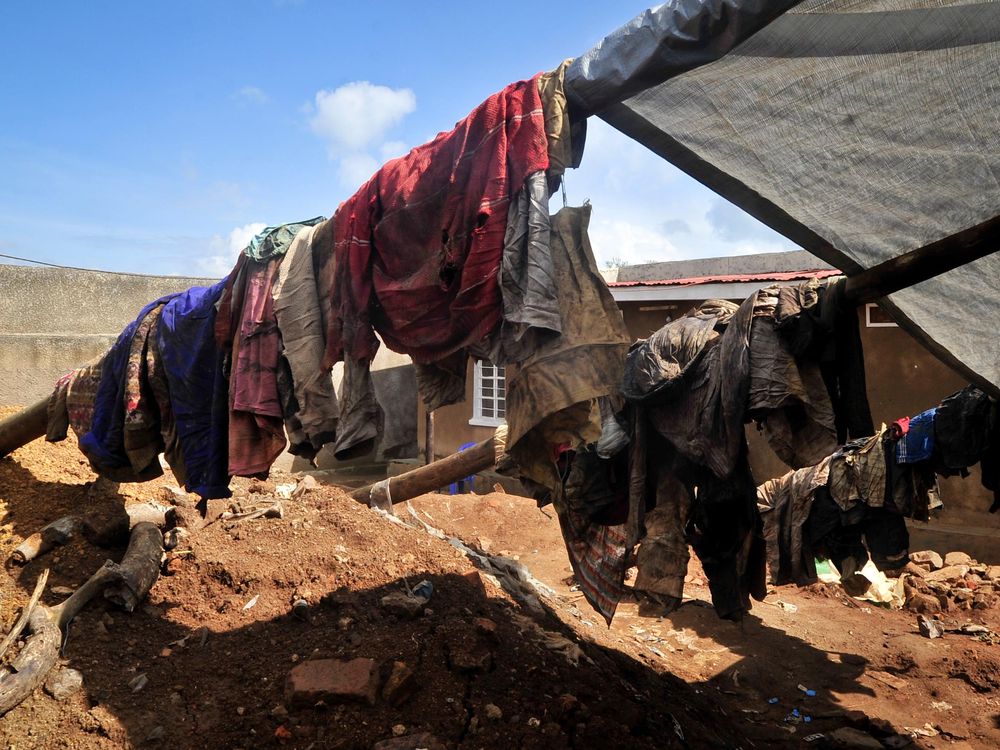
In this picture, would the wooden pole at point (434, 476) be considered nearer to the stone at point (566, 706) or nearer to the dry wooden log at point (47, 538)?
the stone at point (566, 706)

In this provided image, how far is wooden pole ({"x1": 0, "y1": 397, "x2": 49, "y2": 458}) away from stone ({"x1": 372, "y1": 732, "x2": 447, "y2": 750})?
381 centimetres

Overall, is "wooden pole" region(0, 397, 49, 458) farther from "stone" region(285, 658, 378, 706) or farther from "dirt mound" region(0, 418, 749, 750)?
"stone" region(285, 658, 378, 706)

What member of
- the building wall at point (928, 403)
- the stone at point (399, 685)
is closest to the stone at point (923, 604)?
the building wall at point (928, 403)

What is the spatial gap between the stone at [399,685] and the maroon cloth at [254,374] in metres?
1.50

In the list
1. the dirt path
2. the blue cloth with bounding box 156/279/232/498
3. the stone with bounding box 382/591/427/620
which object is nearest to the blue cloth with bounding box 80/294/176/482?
the blue cloth with bounding box 156/279/232/498

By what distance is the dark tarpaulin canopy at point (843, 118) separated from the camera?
2.16 metres

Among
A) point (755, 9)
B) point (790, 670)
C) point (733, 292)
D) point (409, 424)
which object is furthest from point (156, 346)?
point (409, 424)

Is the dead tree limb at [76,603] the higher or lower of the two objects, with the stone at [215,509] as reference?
lower

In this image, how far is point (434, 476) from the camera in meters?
5.87

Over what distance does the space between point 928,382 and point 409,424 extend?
9.46m

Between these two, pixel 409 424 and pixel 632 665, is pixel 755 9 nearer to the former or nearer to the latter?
pixel 632 665

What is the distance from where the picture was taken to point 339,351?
2934 mm

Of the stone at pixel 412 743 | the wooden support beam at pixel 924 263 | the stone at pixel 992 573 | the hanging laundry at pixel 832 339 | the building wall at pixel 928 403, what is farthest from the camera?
the building wall at pixel 928 403

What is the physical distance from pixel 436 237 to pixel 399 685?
2.63 m
